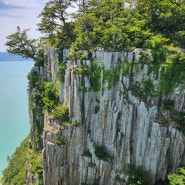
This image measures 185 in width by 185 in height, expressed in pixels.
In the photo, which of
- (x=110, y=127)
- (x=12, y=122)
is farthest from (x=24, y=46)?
(x=12, y=122)

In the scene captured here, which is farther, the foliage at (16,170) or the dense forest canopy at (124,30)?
the foliage at (16,170)

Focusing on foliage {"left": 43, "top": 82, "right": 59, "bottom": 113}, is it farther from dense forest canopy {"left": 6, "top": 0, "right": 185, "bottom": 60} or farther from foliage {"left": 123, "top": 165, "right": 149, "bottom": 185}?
foliage {"left": 123, "top": 165, "right": 149, "bottom": 185}

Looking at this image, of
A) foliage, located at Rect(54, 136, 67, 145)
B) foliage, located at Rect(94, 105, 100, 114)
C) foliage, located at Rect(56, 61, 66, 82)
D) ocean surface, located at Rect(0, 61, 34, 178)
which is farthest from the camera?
→ ocean surface, located at Rect(0, 61, 34, 178)

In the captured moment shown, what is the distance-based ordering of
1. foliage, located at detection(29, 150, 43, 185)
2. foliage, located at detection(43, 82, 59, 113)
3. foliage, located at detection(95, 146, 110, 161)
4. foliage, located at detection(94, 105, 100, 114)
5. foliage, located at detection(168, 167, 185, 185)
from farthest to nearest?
foliage, located at detection(29, 150, 43, 185)
foliage, located at detection(43, 82, 59, 113)
foliage, located at detection(95, 146, 110, 161)
foliage, located at detection(94, 105, 100, 114)
foliage, located at detection(168, 167, 185, 185)

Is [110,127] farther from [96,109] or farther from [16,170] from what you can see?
[16,170]

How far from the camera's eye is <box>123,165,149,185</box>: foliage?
20.0 meters

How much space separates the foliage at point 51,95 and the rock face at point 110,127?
117 centimetres

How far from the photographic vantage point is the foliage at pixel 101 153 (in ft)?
69.5

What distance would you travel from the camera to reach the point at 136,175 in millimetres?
20250

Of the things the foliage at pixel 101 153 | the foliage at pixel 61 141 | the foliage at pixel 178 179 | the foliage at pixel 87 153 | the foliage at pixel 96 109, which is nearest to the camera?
the foliage at pixel 178 179

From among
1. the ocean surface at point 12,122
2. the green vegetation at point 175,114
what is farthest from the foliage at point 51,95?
the ocean surface at point 12,122

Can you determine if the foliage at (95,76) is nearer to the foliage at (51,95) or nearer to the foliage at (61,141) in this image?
the foliage at (51,95)

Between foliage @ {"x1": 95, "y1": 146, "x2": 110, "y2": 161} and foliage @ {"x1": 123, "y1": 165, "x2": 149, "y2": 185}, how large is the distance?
1772mm

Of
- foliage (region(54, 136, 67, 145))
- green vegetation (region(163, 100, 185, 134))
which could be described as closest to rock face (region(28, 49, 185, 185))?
foliage (region(54, 136, 67, 145))
